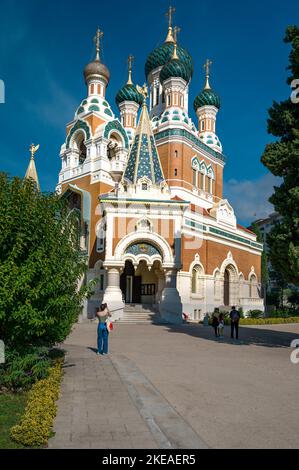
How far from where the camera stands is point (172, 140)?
2977cm

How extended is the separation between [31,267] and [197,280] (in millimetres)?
20513

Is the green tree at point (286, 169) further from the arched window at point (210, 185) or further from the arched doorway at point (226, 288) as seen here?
the arched window at point (210, 185)

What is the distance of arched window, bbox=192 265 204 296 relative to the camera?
26305 mm

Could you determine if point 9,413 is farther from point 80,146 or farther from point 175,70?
point 175,70

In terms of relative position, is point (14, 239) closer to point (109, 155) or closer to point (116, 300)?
point (116, 300)

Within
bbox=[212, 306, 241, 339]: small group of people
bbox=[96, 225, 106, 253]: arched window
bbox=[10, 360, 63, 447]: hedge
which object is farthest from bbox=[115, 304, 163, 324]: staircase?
bbox=[10, 360, 63, 447]: hedge

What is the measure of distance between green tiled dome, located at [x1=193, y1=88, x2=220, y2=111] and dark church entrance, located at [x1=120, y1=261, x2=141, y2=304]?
16.5 m

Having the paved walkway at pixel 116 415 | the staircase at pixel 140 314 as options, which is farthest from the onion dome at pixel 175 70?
the paved walkway at pixel 116 415

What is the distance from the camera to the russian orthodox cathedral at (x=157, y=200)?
22516mm

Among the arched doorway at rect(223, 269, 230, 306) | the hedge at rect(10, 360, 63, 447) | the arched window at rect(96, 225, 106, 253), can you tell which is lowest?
the hedge at rect(10, 360, 63, 447)

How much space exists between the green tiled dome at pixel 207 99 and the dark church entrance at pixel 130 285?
16541 mm

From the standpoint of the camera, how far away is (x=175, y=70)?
101ft

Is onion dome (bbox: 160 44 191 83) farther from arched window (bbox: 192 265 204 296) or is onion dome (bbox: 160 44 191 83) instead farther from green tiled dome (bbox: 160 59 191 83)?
arched window (bbox: 192 265 204 296)

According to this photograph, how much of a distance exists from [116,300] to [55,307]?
14672 millimetres
